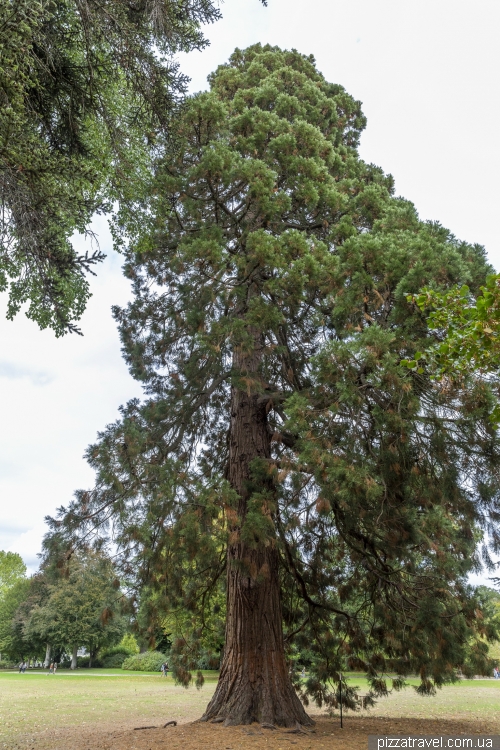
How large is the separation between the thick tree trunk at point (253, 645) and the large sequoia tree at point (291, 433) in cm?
2

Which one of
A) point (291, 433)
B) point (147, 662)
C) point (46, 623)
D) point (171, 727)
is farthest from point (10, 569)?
point (291, 433)

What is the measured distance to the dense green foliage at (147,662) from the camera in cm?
2867

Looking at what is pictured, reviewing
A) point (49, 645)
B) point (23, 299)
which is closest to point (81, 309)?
point (23, 299)

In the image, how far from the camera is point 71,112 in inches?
190

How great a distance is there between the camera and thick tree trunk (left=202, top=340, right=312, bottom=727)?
5.62m

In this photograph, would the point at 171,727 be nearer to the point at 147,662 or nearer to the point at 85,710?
the point at 85,710

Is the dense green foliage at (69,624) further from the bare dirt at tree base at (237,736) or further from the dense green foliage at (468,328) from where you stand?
the dense green foliage at (468,328)

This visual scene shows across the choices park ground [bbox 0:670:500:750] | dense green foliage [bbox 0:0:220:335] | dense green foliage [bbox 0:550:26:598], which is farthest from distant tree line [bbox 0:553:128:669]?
dense green foliage [bbox 0:0:220:335]

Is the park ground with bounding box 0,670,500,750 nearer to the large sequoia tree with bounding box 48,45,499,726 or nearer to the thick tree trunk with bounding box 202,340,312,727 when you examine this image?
the thick tree trunk with bounding box 202,340,312,727

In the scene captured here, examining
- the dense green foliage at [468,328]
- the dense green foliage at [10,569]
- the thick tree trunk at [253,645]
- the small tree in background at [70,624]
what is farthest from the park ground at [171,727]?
the dense green foliage at [10,569]

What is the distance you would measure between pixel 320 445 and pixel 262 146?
474cm

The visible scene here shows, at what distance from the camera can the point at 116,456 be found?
5812 millimetres

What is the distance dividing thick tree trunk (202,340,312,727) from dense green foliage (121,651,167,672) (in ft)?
82.7

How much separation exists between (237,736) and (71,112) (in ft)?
21.2
